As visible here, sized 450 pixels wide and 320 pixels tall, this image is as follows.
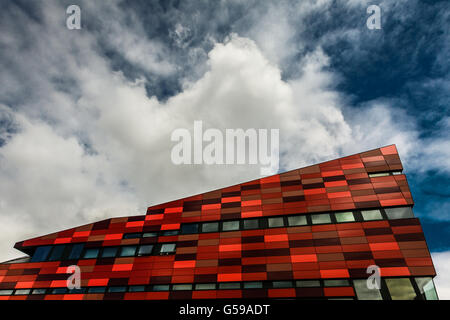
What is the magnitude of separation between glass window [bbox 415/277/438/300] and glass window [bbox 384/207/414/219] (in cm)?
526

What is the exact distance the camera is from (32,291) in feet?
88.6

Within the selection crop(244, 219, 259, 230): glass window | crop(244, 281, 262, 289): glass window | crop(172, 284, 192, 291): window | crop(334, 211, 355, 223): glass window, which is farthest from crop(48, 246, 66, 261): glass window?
crop(334, 211, 355, 223): glass window

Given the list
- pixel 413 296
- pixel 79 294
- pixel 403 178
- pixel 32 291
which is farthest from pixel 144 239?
pixel 403 178

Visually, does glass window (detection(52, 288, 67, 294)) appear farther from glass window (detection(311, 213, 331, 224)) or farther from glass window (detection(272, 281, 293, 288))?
glass window (detection(311, 213, 331, 224))

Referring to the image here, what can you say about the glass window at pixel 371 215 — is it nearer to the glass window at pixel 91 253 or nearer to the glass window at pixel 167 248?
the glass window at pixel 167 248

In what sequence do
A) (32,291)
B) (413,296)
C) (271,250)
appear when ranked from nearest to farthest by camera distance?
(413,296), (271,250), (32,291)

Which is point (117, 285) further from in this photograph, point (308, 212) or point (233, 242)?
point (308, 212)

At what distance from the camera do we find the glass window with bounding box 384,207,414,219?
23.8 m

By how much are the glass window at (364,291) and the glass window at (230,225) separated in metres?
11.5

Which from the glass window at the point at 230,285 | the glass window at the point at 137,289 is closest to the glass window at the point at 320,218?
the glass window at the point at 230,285

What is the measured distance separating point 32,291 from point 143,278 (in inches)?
472

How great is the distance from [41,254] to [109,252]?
8.35 meters

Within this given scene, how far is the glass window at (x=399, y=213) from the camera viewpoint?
23.8 metres

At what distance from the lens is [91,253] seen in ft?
93.4
